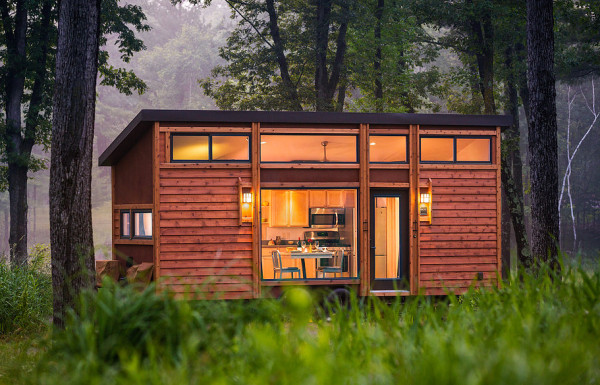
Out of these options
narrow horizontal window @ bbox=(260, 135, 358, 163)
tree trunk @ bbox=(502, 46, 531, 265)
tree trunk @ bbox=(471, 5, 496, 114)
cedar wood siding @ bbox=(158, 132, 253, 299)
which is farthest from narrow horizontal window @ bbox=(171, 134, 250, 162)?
tree trunk @ bbox=(471, 5, 496, 114)

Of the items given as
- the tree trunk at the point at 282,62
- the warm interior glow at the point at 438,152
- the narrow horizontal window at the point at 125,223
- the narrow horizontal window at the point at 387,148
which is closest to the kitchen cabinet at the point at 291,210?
the narrow horizontal window at the point at 125,223

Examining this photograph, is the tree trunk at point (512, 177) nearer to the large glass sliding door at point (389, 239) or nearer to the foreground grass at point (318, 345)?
the large glass sliding door at point (389, 239)

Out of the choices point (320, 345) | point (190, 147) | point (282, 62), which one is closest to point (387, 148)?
point (190, 147)

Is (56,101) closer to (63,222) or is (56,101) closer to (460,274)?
(63,222)

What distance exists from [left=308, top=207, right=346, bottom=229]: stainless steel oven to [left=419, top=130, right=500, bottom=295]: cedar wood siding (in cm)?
342

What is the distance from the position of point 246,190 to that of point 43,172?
39129mm

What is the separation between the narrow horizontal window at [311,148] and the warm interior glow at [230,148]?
330 millimetres

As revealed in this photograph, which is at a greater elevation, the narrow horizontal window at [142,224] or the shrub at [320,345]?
the narrow horizontal window at [142,224]

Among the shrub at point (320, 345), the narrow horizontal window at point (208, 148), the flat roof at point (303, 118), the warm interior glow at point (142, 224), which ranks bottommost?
the shrub at point (320, 345)

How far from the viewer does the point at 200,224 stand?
9.59 m

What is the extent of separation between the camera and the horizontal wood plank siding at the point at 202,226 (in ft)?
31.1

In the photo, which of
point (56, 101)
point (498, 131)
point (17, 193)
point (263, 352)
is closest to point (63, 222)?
point (56, 101)

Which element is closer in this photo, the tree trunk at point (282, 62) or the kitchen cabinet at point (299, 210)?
the kitchen cabinet at point (299, 210)

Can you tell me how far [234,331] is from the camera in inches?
120
